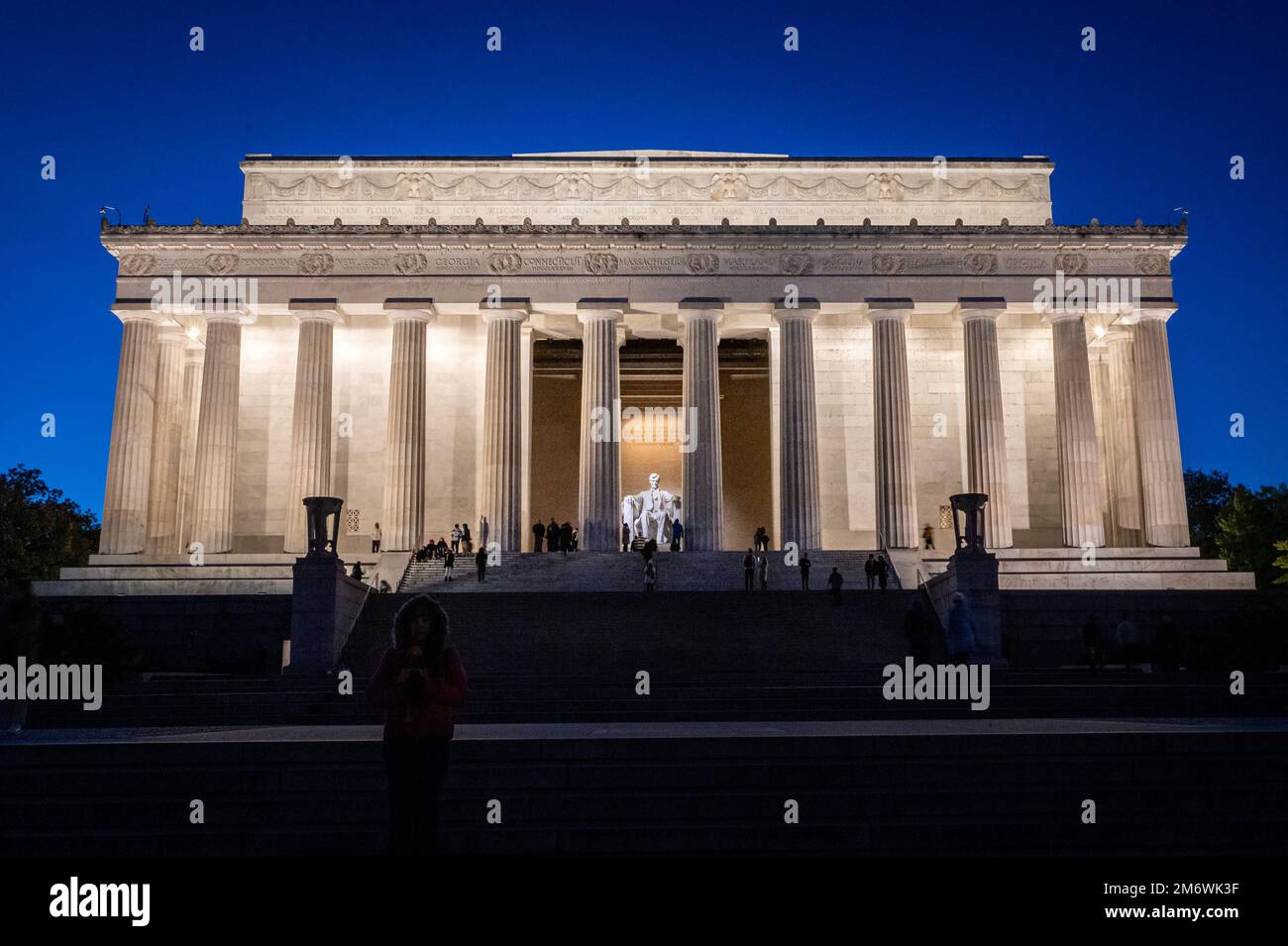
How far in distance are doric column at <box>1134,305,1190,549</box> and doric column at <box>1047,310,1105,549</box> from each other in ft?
6.17

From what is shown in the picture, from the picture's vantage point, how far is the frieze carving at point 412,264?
158 ft

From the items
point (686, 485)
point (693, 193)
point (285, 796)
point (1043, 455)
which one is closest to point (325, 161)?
point (693, 193)

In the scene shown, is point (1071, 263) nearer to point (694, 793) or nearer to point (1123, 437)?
point (1123, 437)

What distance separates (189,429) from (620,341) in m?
18.7

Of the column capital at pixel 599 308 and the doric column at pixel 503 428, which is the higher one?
the column capital at pixel 599 308

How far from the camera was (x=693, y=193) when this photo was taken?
170 feet

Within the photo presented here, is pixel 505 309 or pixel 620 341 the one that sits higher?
pixel 505 309

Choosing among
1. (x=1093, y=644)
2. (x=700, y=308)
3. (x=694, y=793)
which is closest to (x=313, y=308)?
(x=700, y=308)

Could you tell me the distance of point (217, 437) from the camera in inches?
1850

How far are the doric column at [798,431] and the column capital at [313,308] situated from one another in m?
18.3

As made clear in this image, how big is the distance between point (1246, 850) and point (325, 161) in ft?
161

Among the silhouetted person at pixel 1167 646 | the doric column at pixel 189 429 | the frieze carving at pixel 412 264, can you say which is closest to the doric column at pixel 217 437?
the doric column at pixel 189 429

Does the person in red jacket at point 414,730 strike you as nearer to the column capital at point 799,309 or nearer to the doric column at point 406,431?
the doric column at point 406,431

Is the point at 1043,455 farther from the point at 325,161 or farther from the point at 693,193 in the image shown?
the point at 325,161
